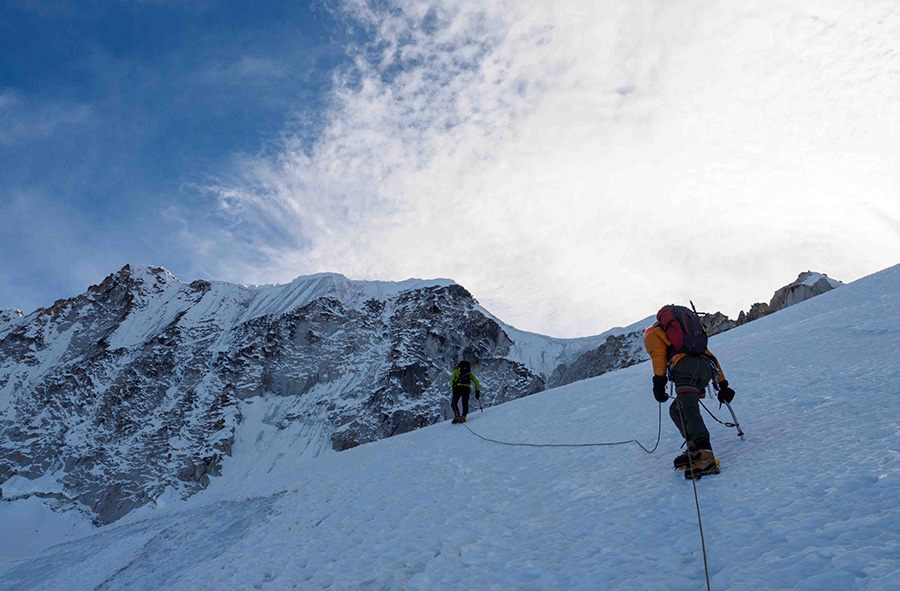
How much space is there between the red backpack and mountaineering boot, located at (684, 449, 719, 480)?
3.82ft

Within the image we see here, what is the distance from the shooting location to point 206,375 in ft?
534

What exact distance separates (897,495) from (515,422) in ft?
25.8

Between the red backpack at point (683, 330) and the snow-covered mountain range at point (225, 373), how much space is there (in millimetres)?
129602

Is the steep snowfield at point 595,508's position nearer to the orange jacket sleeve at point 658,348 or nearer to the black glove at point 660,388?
the black glove at point 660,388

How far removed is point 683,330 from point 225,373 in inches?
6945

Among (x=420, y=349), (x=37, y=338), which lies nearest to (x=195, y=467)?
(x=420, y=349)

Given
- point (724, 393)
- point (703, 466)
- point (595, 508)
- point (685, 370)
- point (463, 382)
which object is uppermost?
point (463, 382)

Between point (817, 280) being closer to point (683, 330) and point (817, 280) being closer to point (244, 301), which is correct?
point (683, 330)

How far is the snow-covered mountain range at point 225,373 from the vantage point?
452ft

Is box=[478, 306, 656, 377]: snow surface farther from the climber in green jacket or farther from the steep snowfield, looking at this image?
the steep snowfield

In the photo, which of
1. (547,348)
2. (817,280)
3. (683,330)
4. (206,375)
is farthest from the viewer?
(547,348)

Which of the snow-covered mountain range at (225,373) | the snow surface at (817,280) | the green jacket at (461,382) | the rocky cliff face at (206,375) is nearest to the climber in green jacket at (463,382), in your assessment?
the green jacket at (461,382)

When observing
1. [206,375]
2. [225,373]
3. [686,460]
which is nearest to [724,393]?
[686,460]

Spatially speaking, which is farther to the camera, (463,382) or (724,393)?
(463,382)
